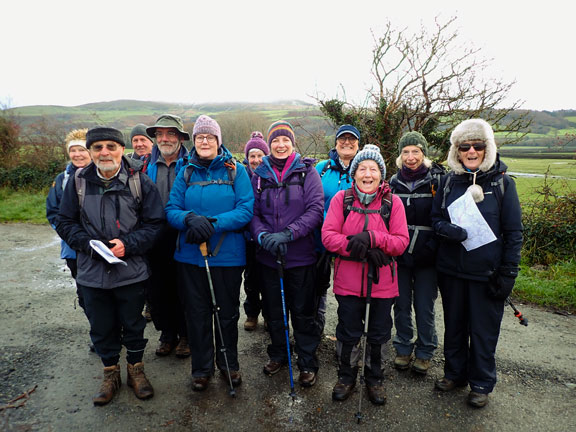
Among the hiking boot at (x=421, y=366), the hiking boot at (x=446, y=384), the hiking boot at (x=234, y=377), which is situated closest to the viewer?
the hiking boot at (x=446, y=384)

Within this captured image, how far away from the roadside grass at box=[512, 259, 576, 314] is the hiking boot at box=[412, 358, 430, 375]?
119 inches

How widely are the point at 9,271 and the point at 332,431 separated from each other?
24.5 ft

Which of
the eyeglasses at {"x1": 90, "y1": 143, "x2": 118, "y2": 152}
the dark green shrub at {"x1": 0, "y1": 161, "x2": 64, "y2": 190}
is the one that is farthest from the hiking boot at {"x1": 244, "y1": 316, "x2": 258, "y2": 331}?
the dark green shrub at {"x1": 0, "y1": 161, "x2": 64, "y2": 190}

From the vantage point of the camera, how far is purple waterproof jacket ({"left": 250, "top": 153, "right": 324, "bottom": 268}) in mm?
3617

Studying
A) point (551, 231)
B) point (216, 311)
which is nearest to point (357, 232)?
point (216, 311)

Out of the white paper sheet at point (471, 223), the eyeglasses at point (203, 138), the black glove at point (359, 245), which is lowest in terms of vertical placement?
the black glove at point (359, 245)

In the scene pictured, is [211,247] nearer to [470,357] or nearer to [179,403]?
[179,403]

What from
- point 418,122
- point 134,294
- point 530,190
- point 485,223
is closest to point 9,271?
point 134,294

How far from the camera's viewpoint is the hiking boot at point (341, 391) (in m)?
3.43

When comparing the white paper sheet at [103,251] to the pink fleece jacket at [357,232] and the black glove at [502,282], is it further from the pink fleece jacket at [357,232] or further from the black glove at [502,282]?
the black glove at [502,282]

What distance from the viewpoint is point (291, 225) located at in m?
3.51

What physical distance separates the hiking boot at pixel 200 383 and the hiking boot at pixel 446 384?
2.42 meters

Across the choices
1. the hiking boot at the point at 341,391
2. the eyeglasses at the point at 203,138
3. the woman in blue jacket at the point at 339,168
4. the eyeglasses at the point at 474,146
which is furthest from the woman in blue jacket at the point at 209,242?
the eyeglasses at the point at 474,146

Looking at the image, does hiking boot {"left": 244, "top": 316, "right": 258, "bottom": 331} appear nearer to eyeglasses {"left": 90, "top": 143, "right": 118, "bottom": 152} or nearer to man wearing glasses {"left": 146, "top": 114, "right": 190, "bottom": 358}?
man wearing glasses {"left": 146, "top": 114, "right": 190, "bottom": 358}
